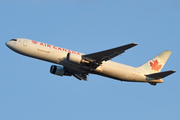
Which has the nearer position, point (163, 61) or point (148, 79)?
point (148, 79)

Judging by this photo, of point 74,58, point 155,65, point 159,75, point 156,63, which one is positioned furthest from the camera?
point 156,63

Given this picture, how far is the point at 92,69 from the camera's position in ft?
132

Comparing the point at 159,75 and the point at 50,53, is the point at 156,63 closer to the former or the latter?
the point at 159,75

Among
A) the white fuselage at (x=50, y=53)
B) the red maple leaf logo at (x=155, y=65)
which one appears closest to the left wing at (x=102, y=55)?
the white fuselage at (x=50, y=53)

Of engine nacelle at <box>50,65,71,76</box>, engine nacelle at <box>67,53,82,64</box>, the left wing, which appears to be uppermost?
the left wing

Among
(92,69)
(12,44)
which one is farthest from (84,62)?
(12,44)

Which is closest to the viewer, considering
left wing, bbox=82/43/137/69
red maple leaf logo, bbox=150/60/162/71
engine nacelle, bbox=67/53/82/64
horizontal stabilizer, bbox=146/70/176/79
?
left wing, bbox=82/43/137/69

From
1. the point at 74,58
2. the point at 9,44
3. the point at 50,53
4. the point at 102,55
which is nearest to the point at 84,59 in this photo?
the point at 74,58

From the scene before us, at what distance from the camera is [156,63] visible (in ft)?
158

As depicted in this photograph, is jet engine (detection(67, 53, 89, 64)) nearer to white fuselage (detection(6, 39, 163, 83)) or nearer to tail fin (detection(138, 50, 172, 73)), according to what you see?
white fuselage (detection(6, 39, 163, 83))

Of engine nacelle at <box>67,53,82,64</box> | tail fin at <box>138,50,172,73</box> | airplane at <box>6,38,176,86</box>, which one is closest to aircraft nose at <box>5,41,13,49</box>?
airplane at <box>6,38,176,86</box>

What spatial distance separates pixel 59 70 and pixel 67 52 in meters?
6.09

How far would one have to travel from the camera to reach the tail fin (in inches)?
1835

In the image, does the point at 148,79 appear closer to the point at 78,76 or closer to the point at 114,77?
the point at 114,77
